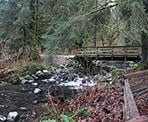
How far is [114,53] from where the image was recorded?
16.7 m

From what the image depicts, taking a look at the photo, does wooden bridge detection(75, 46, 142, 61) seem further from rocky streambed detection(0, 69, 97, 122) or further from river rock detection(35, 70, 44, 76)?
rocky streambed detection(0, 69, 97, 122)

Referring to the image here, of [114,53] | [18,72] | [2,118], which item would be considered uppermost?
[114,53]

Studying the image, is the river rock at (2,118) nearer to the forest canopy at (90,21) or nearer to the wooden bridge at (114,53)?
the forest canopy at (90,21)

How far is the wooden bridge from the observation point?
16.1m

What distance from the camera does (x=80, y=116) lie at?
4930 mm

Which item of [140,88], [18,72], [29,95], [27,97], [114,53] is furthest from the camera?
[114,53]

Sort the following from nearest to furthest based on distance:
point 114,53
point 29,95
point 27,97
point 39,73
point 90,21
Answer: point 27,97
point 90,21
point 29,95
point 39,73
point 114,53

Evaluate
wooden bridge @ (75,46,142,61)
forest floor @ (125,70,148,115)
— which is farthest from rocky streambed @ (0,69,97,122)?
wooden bridge @ (75,46,142,61)

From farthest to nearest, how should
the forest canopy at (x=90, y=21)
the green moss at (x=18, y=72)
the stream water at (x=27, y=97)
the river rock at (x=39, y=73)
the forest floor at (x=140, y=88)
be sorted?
the river rock at (x=39, y=73) < the green moss at (x=18, y=72) < the forest canopy at (x=90, y=21) < the stream water at (x=27, y=97) < the forest floor at (x=140, y=88)

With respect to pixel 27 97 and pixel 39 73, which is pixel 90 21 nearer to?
pixel 27 97

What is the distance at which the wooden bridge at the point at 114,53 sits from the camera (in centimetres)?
1614

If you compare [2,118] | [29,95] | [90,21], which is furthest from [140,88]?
[29,95]

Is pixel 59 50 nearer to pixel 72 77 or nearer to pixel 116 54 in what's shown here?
pixel 72 77

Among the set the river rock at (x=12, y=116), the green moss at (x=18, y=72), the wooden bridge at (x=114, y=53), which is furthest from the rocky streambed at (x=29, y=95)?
the wooden bridge at (x=114, y=53)
